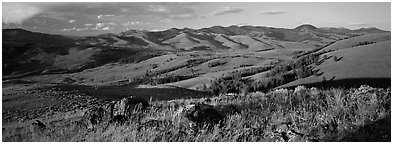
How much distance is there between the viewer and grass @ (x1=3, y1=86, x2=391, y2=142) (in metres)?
5.89

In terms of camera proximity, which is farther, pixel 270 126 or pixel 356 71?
pixel 356 71

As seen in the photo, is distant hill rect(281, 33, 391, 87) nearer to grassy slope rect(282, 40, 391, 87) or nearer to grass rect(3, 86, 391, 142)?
grassy slope rect(282, 40, 391, 87)

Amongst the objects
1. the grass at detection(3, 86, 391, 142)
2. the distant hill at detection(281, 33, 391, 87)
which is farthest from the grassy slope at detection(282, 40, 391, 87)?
the grass at detection(3, 86, 391, 142)

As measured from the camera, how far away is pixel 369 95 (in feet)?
25.0

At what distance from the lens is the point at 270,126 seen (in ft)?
20.9

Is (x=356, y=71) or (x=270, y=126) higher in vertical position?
(x=356, y=71)

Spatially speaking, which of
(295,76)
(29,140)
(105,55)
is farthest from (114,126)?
(105,55)

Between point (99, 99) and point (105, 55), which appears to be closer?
point (99, 99)

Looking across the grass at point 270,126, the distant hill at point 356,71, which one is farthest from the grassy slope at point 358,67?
the grass at point 270,126

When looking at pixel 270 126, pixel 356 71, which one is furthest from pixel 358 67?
pixel 270 126

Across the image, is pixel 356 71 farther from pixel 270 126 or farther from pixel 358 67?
pixel 270 126

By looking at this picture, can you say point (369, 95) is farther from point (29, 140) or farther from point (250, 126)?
point (29, 140)

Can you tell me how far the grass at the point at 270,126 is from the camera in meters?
5.89

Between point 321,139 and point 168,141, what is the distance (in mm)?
2444
